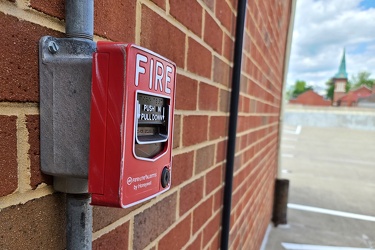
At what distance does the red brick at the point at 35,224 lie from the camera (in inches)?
15.6

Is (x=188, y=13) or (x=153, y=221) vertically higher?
(x=188, y=13)

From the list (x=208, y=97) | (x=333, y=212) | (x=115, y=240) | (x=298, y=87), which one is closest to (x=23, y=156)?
(x=115, y=240)

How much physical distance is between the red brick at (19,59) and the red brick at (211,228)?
34.6 inches

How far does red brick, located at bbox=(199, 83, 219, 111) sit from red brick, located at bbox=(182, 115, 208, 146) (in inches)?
1.8

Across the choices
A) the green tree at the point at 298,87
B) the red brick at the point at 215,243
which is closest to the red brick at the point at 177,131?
the red brick at the point at 215,243

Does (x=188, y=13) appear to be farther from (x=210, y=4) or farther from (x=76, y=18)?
(x=76, y=18)

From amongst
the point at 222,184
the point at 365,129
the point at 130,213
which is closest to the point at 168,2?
the point at 130,213

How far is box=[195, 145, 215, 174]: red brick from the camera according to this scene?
102 cm

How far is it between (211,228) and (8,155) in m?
0.96

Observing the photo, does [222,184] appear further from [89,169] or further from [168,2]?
[89,169]

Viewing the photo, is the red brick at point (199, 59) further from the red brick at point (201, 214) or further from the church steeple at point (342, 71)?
the church steeple at point (342, 71)

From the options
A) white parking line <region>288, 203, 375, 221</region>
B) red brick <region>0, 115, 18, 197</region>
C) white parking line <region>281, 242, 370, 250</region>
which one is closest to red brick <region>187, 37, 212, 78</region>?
red brick <region>0, 115, 18, 197</region>

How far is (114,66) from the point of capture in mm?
405

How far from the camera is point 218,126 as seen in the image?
1.24 meters
